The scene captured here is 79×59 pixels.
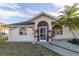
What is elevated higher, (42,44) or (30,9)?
(30,9)

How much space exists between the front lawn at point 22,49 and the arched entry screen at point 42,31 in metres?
0.19

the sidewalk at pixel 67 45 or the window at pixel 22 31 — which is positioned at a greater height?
the window at pixel 22 31

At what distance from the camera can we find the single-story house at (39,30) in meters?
5.45

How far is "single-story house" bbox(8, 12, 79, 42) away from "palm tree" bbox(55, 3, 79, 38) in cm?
8

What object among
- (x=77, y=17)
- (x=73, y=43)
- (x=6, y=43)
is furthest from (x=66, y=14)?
(x=6, y=43)

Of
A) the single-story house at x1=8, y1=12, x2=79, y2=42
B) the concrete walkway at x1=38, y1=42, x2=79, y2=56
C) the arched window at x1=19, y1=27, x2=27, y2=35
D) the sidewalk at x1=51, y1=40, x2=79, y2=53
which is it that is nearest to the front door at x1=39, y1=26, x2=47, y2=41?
the single-story house at x1=8, y1=12, x2=79, y2=42

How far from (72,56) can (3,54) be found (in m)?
1.33

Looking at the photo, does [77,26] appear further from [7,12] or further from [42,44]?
[7,12]

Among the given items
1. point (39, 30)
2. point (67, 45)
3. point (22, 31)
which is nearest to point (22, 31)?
point (22, 31)

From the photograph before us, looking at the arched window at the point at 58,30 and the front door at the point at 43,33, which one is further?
the front door at the point at 43,33

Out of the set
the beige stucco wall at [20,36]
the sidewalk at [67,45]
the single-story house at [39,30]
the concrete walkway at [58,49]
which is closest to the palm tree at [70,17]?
the single-story house at [39,30]

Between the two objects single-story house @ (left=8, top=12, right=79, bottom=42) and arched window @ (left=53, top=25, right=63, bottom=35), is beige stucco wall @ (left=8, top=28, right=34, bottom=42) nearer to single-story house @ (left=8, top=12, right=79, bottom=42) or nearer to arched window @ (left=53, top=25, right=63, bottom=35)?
single-story house @ (left=8, top=12, right=79, bottom=42)

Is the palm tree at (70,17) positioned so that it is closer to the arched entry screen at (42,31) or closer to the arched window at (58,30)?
the arched window at (58,30)

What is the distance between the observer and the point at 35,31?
5.55 metres
